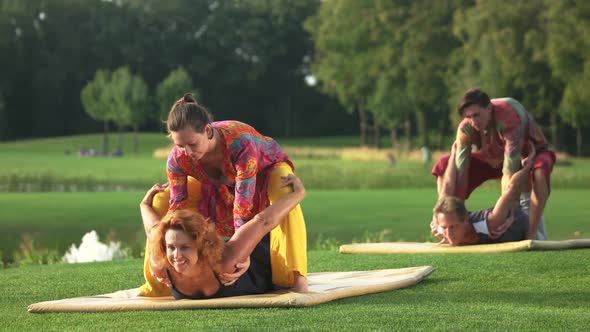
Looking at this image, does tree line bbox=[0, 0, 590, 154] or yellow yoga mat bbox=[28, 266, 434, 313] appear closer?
yellow yoga mat bbox=[28, 266, 434, 313]

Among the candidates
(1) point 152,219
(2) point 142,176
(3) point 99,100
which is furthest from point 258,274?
(3) point 99,100

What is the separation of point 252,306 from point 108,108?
54.9 metres

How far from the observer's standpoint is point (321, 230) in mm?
16609

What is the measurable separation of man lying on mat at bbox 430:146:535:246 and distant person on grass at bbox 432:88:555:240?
0.11 metres

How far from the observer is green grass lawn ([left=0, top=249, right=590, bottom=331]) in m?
5.40

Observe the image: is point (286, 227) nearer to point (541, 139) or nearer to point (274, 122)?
point (541, 139)

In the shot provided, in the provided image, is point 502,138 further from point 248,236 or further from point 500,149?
point 248,236

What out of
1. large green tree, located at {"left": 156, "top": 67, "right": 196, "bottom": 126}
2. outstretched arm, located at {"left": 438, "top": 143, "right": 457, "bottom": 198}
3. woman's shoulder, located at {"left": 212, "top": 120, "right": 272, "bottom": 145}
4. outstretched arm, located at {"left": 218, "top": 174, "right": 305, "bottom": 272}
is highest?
woman's shoulder, located at {"left": 212, "top": 120, "right": 272, "bottom": 145}

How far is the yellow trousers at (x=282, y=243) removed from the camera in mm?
6367

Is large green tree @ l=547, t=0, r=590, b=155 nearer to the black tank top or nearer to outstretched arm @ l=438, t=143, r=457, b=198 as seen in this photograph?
outstretched arm @ l=438, t=143, r=457, b=198

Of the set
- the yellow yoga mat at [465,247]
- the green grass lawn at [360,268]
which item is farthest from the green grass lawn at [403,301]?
the yellow yoga mat at [465,247]

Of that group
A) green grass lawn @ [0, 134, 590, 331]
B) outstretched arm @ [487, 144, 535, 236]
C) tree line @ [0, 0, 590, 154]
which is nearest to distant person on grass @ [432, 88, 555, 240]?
outstretched arm @ [487, 144, 535, 236]

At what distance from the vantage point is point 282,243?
253 inches

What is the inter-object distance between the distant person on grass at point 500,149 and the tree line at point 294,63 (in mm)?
29117
